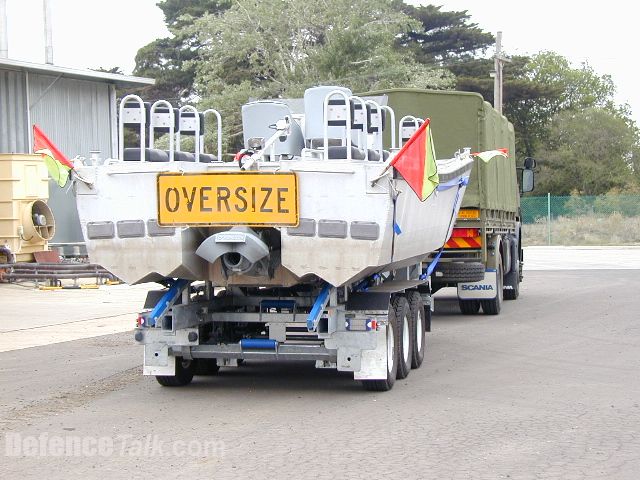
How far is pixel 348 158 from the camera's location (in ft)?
31.5

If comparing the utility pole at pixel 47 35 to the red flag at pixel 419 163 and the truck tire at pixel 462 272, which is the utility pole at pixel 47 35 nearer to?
the truck tire at pixel 462 272

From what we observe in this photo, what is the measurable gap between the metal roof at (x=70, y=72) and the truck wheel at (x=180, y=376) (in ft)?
61.3

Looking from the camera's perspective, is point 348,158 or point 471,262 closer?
point 348,158

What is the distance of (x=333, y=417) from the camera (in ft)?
30.4

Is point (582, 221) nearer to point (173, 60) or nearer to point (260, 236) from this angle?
point (173, 60)

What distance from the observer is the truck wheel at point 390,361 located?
10.5 metres

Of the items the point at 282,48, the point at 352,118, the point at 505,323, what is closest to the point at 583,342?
the point at 505,323

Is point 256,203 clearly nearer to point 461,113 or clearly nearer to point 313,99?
point 313,99

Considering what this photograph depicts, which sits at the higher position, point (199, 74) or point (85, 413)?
point (199, 74)

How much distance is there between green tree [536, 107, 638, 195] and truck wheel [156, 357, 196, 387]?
2192 inches

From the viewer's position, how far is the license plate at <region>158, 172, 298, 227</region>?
9.69 m

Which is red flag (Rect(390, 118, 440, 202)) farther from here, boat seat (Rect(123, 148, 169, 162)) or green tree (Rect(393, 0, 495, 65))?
green tree (Rect(393, 0, 495, 65))

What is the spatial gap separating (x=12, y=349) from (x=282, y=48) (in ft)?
101

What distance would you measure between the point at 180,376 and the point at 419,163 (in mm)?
3380
